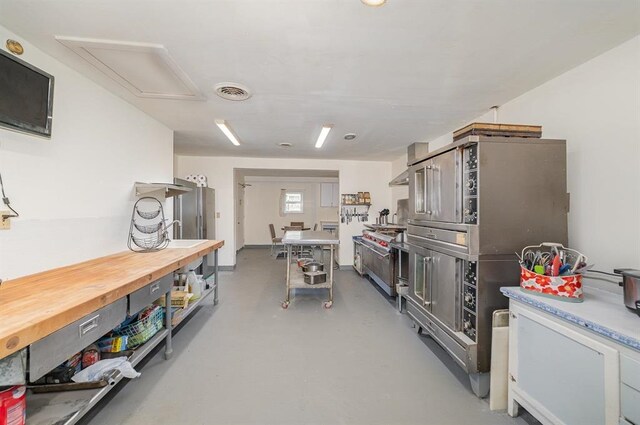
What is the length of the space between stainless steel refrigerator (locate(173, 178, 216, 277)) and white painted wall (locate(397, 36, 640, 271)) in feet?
15.1

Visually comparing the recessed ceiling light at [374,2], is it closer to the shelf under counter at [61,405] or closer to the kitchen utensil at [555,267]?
the kitchen utensil at [555,267]

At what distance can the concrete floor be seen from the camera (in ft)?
5.54

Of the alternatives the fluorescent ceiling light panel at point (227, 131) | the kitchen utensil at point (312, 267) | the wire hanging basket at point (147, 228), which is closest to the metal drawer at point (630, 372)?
the kitchen utensil at point (312, 267)

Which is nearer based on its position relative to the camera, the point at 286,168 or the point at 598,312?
the point at 598,312

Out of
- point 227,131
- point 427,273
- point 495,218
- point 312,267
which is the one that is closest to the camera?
point 495,218

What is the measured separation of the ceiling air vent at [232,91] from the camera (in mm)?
2294

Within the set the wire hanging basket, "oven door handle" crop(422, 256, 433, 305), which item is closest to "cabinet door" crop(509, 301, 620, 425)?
"oven door handle" crop(422, 256, 433, 305)

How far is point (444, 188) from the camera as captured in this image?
2201 mm

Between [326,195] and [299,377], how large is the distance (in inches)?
291

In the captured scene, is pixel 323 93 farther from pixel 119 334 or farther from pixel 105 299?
pixel 119 334

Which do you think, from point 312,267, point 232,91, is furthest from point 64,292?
point 312,267

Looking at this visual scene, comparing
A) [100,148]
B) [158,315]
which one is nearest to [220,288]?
[158,315]

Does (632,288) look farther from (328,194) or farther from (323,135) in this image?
(328,194)

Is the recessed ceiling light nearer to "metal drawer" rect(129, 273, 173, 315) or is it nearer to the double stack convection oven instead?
the double stack convection oven
